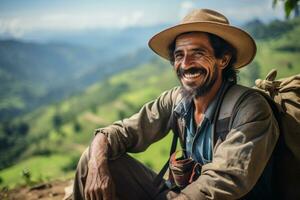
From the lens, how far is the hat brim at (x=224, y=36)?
3.29 m

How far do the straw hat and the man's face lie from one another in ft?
0.40

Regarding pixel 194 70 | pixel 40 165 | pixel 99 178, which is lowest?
pixel 40 165

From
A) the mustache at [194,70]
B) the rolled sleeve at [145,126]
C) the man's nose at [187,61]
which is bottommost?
the rolled sleeve at [145,126]

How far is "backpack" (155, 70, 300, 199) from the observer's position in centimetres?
312

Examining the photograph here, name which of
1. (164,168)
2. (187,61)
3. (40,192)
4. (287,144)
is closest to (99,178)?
(164,168)

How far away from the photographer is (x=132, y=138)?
400 cm

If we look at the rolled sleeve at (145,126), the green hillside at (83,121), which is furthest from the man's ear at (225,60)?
the green hillside at (83,121)

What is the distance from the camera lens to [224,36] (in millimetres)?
3420

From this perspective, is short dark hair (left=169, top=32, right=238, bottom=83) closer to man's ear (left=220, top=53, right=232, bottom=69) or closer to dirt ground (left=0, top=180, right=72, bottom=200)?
man's ear (left=220, top=53, right=232, bottom=69)

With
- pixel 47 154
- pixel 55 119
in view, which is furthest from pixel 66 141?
pixel 55 119

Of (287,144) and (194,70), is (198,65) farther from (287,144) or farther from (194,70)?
(287,144)

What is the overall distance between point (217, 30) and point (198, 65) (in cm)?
38

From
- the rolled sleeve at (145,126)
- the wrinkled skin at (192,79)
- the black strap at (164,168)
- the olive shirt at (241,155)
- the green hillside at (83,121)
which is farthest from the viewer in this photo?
the green hillside at (83,121)

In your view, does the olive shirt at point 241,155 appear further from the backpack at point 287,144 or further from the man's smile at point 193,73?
the man's smile at point 193,73
